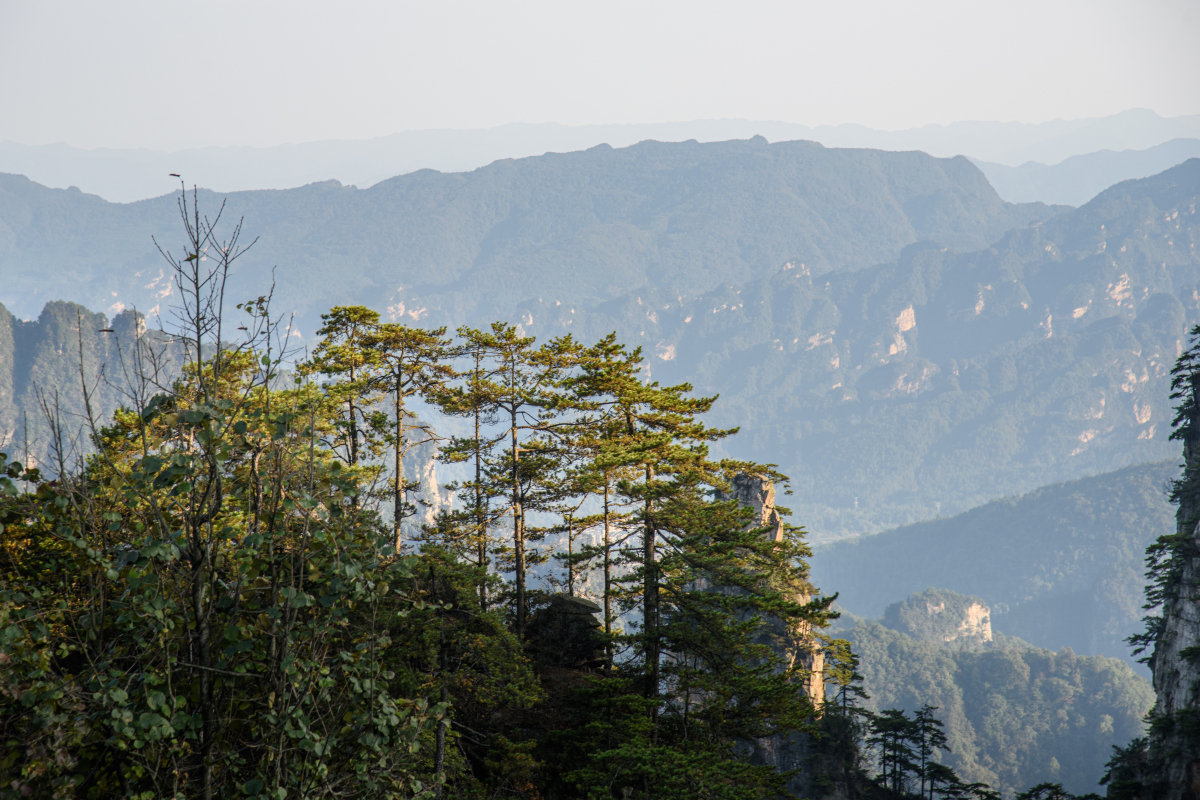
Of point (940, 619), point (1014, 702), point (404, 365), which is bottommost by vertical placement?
point (1014, 702)

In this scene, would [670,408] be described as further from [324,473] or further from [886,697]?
[886,697]

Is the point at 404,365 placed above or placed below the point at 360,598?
above

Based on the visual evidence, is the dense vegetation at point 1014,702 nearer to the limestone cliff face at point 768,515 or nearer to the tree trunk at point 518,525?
the limestone cliff face at point 768,515

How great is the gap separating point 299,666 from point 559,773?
1293 cm

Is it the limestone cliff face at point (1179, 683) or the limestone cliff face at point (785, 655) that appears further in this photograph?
the limestone cliff face at point (785, 655)

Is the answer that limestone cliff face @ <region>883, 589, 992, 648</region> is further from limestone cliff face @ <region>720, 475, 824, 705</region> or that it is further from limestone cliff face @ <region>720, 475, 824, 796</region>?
limestone cliff face @ <region>720, 475, 824, 796</region>

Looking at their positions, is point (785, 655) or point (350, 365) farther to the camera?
Result: point (785, 655)

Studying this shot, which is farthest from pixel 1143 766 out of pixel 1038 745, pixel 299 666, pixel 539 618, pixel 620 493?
pixel 1038 745

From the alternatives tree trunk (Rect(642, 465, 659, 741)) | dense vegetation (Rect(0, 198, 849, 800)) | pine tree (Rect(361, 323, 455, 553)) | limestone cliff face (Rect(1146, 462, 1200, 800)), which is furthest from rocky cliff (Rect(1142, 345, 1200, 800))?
pine tree (Rect(361, 323, 455, 553))

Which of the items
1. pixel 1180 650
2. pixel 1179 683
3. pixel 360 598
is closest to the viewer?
pixel 360 598

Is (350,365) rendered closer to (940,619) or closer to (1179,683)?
(1179,683)

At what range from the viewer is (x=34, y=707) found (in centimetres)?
340

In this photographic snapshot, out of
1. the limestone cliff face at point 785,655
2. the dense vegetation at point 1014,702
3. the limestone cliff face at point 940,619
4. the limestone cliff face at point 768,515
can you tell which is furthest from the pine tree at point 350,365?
the limestone cliff face at point 940,619

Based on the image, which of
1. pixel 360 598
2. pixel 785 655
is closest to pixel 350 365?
pixel 360 598
